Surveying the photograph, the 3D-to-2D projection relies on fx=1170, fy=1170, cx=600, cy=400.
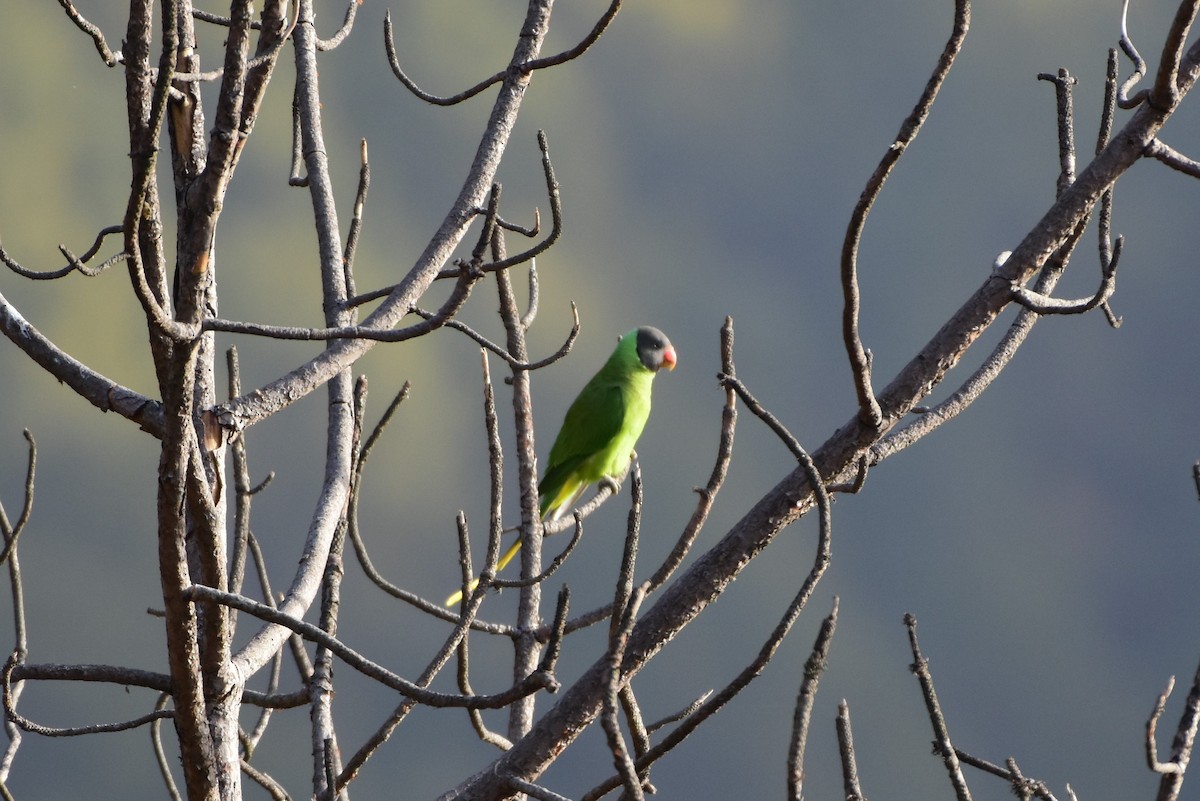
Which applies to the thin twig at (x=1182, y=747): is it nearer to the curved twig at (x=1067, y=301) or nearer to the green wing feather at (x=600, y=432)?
the curved twig at (x=1067, y=301)

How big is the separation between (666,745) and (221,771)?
488mm

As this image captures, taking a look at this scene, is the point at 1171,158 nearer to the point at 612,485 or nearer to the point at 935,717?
the point at 935,717

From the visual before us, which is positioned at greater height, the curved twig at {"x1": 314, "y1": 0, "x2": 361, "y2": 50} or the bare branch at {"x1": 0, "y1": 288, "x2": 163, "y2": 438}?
the curved twig at {"x1": 314, "y1": 0, "x2": 361, "y2": 50}

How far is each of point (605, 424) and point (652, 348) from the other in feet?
1.25

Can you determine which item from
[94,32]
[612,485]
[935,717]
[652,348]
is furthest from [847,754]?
[652,348]

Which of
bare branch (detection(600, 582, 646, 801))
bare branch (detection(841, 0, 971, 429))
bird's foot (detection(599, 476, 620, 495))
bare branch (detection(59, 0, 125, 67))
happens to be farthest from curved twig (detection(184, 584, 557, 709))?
bird's foot (detection(599, 476, 620, 495))

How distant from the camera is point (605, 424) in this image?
3.85 metres

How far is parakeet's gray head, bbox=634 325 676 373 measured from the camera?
4066 mm

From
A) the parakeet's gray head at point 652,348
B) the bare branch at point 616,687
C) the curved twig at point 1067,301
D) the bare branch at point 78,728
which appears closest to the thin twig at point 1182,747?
the curved twig at point 1067,301

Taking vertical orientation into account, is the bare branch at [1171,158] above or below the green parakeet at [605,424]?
below

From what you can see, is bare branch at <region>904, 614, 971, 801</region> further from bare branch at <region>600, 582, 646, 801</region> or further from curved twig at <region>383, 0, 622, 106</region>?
curved twig at <region>383, 0, 622, 106</region>

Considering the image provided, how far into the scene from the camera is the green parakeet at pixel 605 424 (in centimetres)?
385

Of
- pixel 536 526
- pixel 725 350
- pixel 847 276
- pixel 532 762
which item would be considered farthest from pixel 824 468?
pixel 536 526

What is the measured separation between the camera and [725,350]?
135 centimetres
